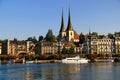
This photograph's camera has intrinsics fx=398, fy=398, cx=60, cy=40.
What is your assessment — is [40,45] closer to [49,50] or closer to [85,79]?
[49,50]

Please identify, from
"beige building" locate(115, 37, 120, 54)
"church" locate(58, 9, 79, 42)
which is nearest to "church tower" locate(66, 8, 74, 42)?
"church" locate(58, 9, 79, 42)

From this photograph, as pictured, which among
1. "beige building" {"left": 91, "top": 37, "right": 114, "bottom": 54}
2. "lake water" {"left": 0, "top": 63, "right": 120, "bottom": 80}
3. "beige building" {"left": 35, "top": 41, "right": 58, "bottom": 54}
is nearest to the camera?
"lake water" {"left": 0, "top": 63, "right": 120, "bottom": 80}

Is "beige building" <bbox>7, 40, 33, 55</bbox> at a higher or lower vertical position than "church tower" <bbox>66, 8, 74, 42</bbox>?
lower

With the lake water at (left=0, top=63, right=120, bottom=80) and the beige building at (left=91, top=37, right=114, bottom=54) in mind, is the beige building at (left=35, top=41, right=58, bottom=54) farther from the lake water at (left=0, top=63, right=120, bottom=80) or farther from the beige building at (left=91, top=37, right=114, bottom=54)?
the lake water at (left=0, top=63, right=120, bottom=80)

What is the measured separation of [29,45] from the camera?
112812 mm

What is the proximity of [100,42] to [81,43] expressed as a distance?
11.3m

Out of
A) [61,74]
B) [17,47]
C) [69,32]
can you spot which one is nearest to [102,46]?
[69,32]

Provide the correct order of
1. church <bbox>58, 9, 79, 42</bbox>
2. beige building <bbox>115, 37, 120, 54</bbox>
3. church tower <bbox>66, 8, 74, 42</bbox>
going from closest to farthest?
beige building <bbox>115, 37, 120, 54</bbox> < church tower <bbox>66, 8, 74, 42</bbox> < church <bbox>58, 9, 79, 42</bbox>

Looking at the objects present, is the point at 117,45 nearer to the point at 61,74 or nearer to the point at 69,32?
the point at 69,32

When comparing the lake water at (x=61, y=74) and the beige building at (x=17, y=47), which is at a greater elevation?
the beige building at (x=17, y=47)

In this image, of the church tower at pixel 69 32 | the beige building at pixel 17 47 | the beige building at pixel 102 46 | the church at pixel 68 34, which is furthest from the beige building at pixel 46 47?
the beige building at pixel 102 46

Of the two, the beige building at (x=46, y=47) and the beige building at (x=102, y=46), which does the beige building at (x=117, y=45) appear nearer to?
the beige building at (x=102, y=46)

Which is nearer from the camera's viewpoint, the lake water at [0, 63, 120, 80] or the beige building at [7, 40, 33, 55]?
the lake water at [0, 63, 120, 80]

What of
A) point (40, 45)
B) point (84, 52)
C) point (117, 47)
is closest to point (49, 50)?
point (40, 45)
